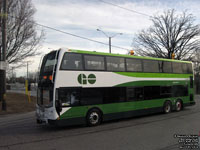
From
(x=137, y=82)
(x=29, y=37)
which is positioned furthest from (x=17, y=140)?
(x=29, y=37)

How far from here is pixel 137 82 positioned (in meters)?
12.0

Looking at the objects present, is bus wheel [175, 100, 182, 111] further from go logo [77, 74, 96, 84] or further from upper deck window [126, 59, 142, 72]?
go logo [77, 74, 96, 84]

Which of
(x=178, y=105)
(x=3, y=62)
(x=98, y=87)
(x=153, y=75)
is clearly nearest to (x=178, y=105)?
(x=178, y=105)

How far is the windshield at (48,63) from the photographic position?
9219 mm

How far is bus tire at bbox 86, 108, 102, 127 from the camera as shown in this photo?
970 cm

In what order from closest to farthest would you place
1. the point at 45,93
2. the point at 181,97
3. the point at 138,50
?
the point at 45,93 → the point at 181,97 → the point at 138,50

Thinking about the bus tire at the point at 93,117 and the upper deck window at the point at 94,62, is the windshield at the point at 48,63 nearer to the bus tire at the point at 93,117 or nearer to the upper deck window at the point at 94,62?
the upper deck window at the point at 94,62

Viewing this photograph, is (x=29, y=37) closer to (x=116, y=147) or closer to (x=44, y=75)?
(x=44, y=75)

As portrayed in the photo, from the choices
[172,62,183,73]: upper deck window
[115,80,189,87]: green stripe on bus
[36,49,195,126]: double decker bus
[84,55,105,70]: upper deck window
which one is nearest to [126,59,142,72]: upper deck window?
[36,49,195,126]: double decker bus

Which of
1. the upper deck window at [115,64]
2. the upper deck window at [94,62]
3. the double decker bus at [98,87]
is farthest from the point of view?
the upper deck window at [115,64]

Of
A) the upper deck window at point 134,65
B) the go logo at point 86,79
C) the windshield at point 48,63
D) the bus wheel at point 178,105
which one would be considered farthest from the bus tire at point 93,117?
the bus wheel at point 178,105

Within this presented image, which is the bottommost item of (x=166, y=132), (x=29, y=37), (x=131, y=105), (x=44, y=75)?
(x=166, y=132)

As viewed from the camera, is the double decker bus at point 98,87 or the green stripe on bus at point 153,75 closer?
the double decker bus at point 98,87

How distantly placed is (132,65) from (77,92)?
13.4ft
